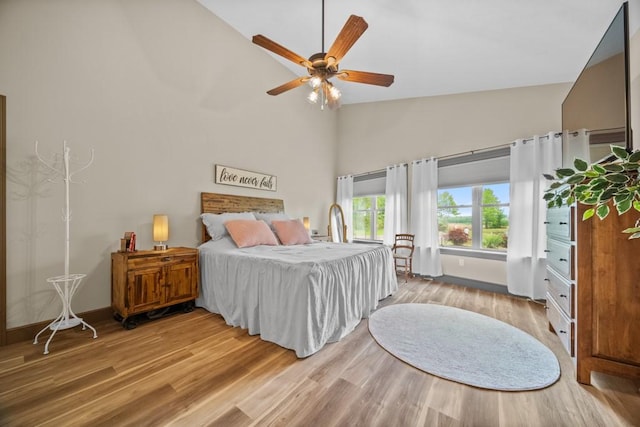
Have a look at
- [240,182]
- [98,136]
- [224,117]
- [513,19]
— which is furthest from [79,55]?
[513,19]

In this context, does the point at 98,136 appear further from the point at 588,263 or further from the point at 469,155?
the point at 469,155

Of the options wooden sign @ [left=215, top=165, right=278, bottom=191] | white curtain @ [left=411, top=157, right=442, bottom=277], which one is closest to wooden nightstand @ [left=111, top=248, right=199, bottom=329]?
wooden sign @ [left=215, top=165, right=278, bottom=191]

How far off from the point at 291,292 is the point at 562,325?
2153 millimetres

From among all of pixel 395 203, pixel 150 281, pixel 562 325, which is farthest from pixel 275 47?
pixel 395 203

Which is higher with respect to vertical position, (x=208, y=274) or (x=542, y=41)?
(x=542, y=41)

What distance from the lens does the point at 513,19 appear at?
7.97 feet

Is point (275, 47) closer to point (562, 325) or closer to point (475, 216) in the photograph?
point (562, 325)

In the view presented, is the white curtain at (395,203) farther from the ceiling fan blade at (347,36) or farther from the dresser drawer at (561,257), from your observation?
the ceiling fan blade at (347,36)

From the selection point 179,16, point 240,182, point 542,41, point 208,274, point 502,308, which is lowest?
point 502,308

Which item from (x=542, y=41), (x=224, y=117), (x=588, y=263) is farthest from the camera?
(x=224, y=117)

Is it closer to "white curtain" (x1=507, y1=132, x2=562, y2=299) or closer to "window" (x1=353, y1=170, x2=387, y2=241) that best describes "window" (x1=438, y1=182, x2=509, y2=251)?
"white curtain" (x1=507, y1=132, x2=562, y2=299)

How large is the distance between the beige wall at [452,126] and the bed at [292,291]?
90.8 inches

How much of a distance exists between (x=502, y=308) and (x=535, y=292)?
0.68 metres

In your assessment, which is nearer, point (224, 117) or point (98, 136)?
point (98, 136)
